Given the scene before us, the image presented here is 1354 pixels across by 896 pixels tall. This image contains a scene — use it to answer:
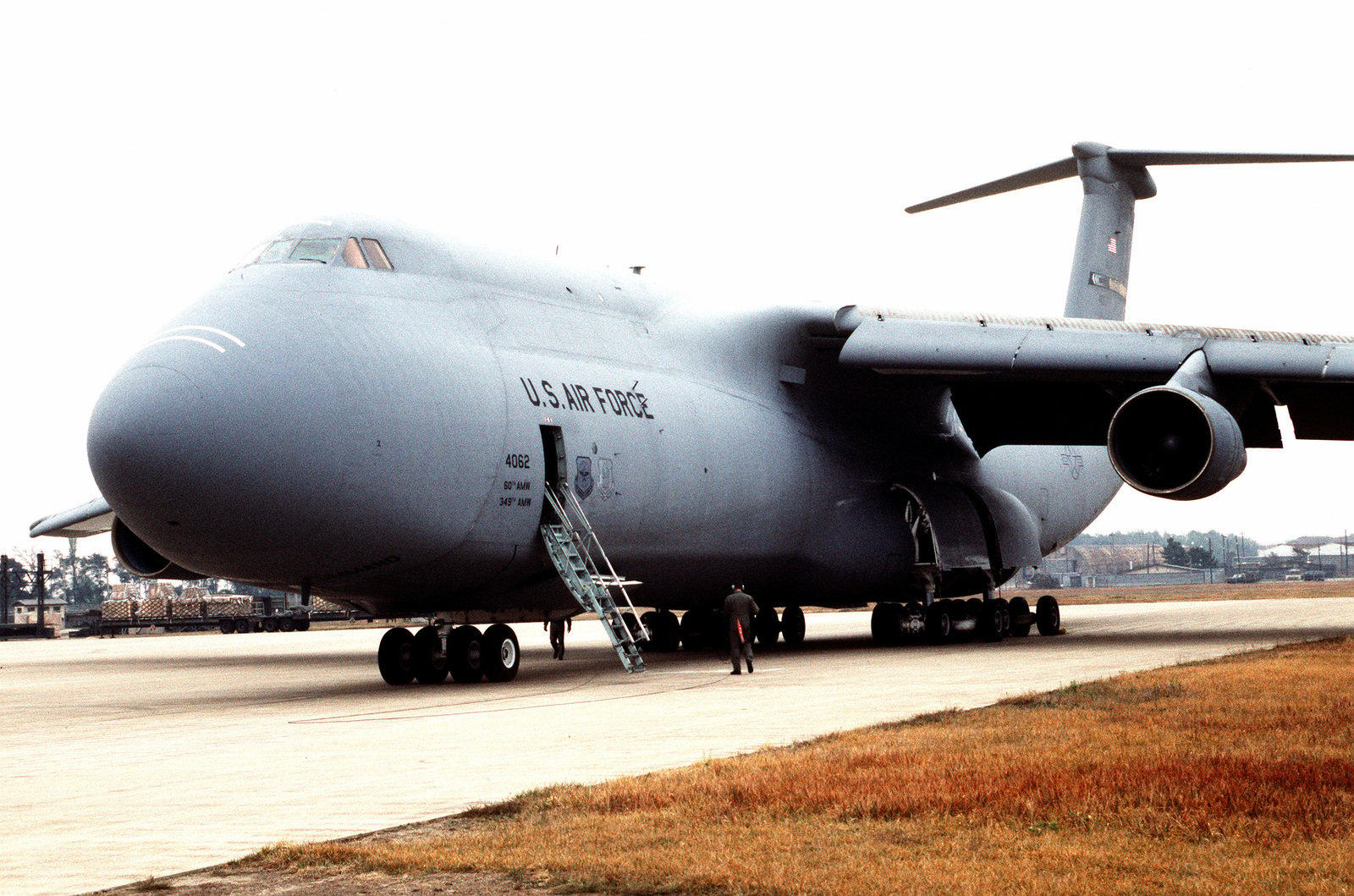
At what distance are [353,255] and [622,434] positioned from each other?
11.5 ft

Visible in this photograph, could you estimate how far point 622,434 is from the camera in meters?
16.5

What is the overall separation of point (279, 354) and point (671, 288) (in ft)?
23.3

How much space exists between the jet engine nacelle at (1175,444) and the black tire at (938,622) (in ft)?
15.1

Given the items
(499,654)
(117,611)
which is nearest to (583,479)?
(499,654)

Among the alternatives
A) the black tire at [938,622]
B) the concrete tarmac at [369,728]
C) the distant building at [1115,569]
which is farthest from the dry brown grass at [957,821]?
the distant building at [1115,569]

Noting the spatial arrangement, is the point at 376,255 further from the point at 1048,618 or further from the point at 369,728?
the point at 1048,618

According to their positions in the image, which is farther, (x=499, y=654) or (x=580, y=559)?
(x=580, y=559)

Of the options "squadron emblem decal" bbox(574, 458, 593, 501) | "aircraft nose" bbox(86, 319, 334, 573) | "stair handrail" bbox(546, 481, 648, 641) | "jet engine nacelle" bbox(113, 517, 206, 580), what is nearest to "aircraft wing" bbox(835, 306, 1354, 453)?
"squadron emblem decal" bbox(574, 458, 593, 501)

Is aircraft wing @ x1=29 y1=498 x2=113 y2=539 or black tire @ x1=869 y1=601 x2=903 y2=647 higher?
aircraft wing @ x1=29 y1=498 x2=113 y2=539

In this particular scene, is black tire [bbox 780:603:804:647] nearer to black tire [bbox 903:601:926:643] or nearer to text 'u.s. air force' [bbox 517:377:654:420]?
black tire [bbox 903:601:926:643]

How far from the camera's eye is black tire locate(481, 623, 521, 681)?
1515cm

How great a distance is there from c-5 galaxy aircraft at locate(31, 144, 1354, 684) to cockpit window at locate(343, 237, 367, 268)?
3 cm

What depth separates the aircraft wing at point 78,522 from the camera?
82.5 ft

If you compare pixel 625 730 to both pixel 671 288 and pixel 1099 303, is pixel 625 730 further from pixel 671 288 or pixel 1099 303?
pixel 1099 303
